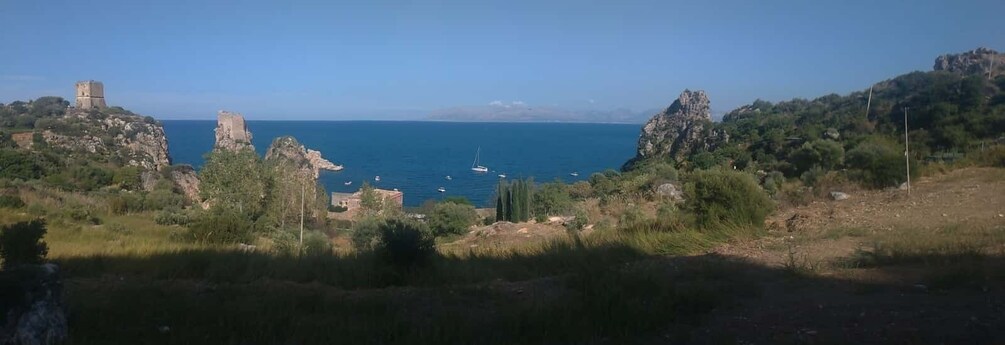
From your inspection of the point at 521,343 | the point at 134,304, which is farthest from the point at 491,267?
the point at 134,304

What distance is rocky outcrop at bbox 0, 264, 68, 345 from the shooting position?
416 centimetres

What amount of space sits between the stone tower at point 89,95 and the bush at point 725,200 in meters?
79.6

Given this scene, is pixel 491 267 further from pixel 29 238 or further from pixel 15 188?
pixel 15 188

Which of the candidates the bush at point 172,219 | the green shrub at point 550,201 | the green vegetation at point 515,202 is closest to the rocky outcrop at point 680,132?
the green shrub at point 550,201

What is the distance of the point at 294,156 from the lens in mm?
42156

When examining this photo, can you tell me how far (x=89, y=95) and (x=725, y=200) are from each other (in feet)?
273

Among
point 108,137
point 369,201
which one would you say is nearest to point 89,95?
point 108,137

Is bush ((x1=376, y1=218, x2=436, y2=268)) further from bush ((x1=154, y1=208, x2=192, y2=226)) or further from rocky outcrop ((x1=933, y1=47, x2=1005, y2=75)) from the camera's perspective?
rocky outcrop ((x1=933, y1=47, x2=1005, y2=75))

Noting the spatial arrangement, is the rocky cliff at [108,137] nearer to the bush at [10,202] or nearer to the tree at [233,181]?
the tree at [233,181]

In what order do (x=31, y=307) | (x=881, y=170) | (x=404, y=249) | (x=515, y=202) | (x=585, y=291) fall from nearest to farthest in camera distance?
(x=31, y=307) < (x=585, y=291) < (x=404, y=249) < (x=881, y=170) < (x=515, y=202)

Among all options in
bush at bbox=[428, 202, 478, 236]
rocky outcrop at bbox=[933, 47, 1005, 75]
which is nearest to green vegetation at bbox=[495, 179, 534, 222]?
bush at bbox=[428, 202, 478, 236]

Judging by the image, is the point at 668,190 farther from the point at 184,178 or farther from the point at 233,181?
the point at 184,178

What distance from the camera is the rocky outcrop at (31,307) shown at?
164 inches

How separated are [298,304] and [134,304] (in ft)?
4.75
